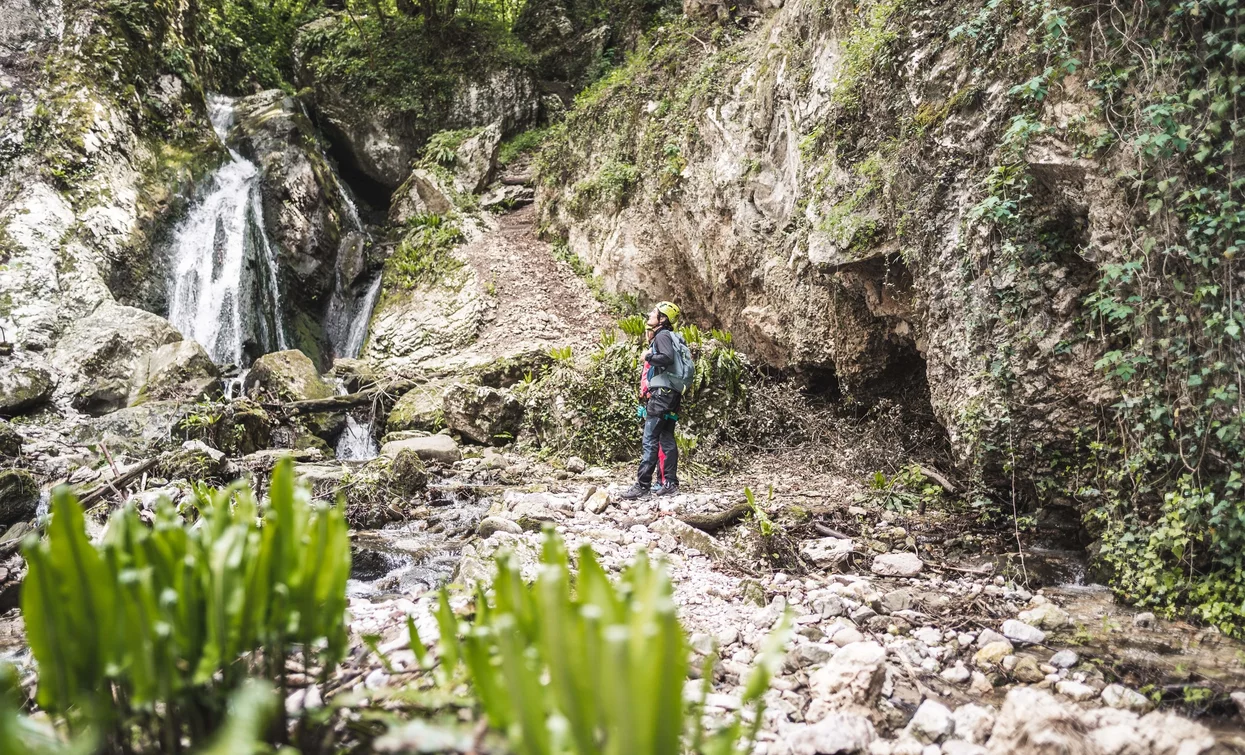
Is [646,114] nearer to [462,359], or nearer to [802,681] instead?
[462,359]

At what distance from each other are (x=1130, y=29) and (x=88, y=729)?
5526mm

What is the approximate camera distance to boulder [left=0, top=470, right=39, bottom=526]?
19.4 ft

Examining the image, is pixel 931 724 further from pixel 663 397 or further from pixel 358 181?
pixel 358 181

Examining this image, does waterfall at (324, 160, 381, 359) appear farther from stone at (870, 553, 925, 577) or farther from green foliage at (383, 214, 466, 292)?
stone at (870, 553, 925, 577)

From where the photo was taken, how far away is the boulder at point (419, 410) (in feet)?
32.7

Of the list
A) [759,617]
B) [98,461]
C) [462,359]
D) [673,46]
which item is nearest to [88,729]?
[759,617]

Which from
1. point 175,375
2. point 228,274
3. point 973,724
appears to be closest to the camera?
point 973,724

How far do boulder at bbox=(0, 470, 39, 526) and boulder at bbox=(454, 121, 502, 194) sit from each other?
1141cm

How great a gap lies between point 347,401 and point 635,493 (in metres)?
5.97

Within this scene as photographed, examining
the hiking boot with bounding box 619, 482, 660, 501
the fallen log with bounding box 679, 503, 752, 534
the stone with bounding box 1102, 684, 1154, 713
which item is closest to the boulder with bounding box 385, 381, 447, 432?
the hiking boot with bounding box 619, 482, 660, 501

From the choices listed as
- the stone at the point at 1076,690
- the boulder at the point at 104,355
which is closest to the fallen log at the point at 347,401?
the boulder at the point at 104,355

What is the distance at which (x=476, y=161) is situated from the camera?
16453 millimetres

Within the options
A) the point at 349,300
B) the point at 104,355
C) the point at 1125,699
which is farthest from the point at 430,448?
the point at 349,300

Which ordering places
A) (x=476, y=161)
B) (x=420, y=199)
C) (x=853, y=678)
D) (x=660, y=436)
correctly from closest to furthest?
1. (x=853, y=678)
2. (x=660, y=436)
3. (x=420, y=199)
4. (x=476, y=161)
